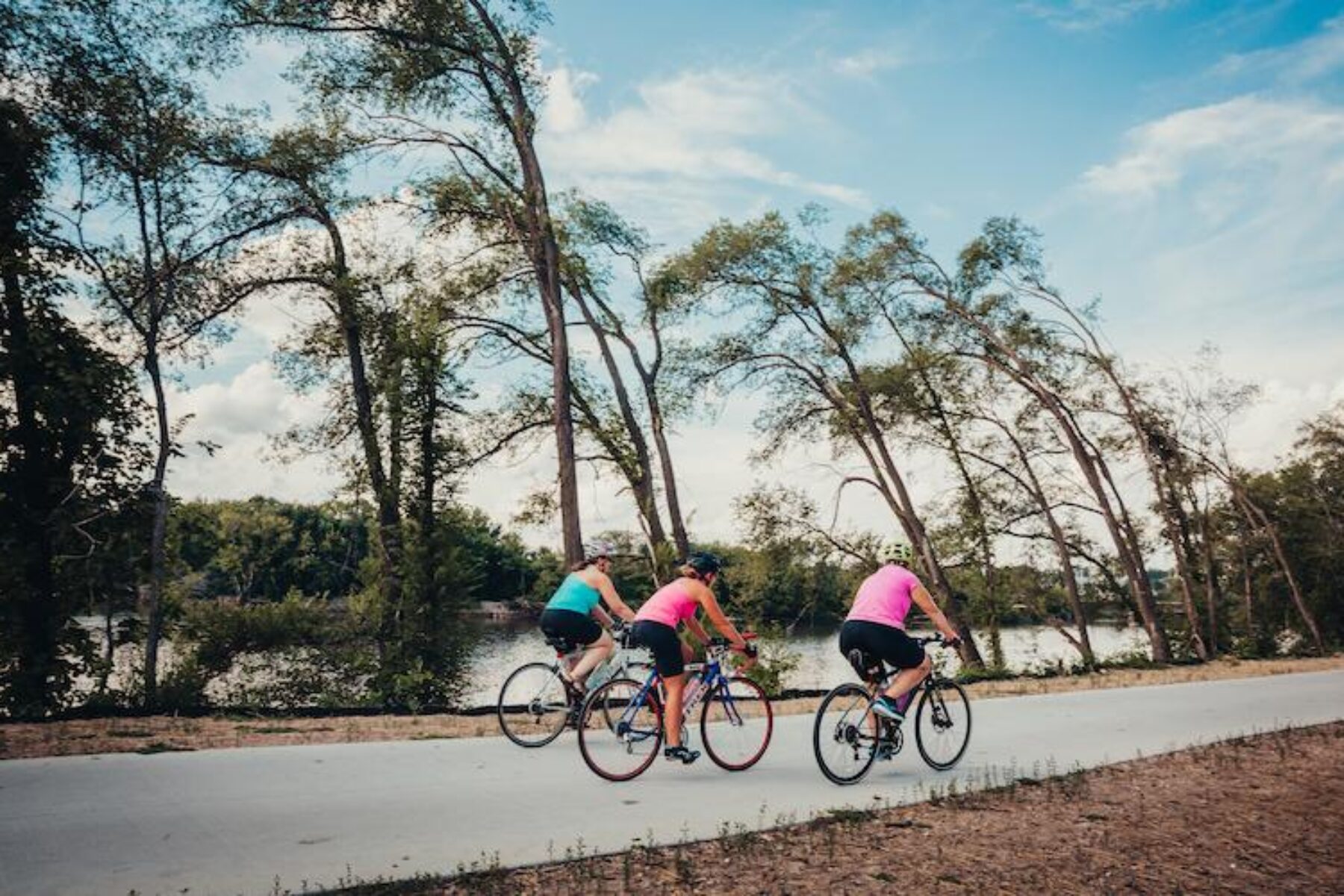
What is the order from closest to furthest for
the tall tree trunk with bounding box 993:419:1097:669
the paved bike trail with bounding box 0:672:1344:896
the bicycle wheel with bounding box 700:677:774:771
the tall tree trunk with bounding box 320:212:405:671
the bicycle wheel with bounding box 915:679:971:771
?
the paved bike trail with bounding box 0:672:1344:896, the bicycle wheel with bounding box 700:677:774:771, the bicycle wheel with bounding box 915:679:971:771, the tall tree trunk with bounding box 320:212:405:671, the tall tree trunk with bounding box 993:419:1097:669

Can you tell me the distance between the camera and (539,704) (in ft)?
26.9

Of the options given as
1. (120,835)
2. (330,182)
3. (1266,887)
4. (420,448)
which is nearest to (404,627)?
(420,448)

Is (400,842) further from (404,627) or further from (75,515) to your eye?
(404,627)

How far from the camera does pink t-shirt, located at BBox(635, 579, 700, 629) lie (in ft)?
22.5

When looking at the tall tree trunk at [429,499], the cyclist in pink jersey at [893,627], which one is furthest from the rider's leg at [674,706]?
the tall tree trunk at [429,499]

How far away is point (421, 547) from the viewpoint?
19469 millimetres

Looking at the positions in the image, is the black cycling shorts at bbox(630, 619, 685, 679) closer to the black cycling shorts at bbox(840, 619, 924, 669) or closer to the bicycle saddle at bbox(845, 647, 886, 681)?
the black cycling shorts at bbox(840, 619, 924, 669)

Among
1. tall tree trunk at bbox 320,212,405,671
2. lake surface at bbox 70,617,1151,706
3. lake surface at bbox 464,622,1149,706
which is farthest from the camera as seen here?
lake surface at bbox 464,622,1149,706

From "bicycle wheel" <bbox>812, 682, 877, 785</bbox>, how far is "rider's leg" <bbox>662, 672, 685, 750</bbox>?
1.06m

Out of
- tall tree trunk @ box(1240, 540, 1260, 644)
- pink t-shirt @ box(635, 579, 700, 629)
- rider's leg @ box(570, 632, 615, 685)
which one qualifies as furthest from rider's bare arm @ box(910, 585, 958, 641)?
tall tree trunk @ box(1240, 540, 1260, 644)

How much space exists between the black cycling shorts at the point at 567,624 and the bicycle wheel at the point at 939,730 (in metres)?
2.96

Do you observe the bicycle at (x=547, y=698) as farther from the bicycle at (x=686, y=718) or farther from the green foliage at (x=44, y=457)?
the green foliage at (x=44, y=457)

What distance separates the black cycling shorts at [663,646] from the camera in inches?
268

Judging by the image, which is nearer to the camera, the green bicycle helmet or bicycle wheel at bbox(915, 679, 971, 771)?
the green bicycle helmet
